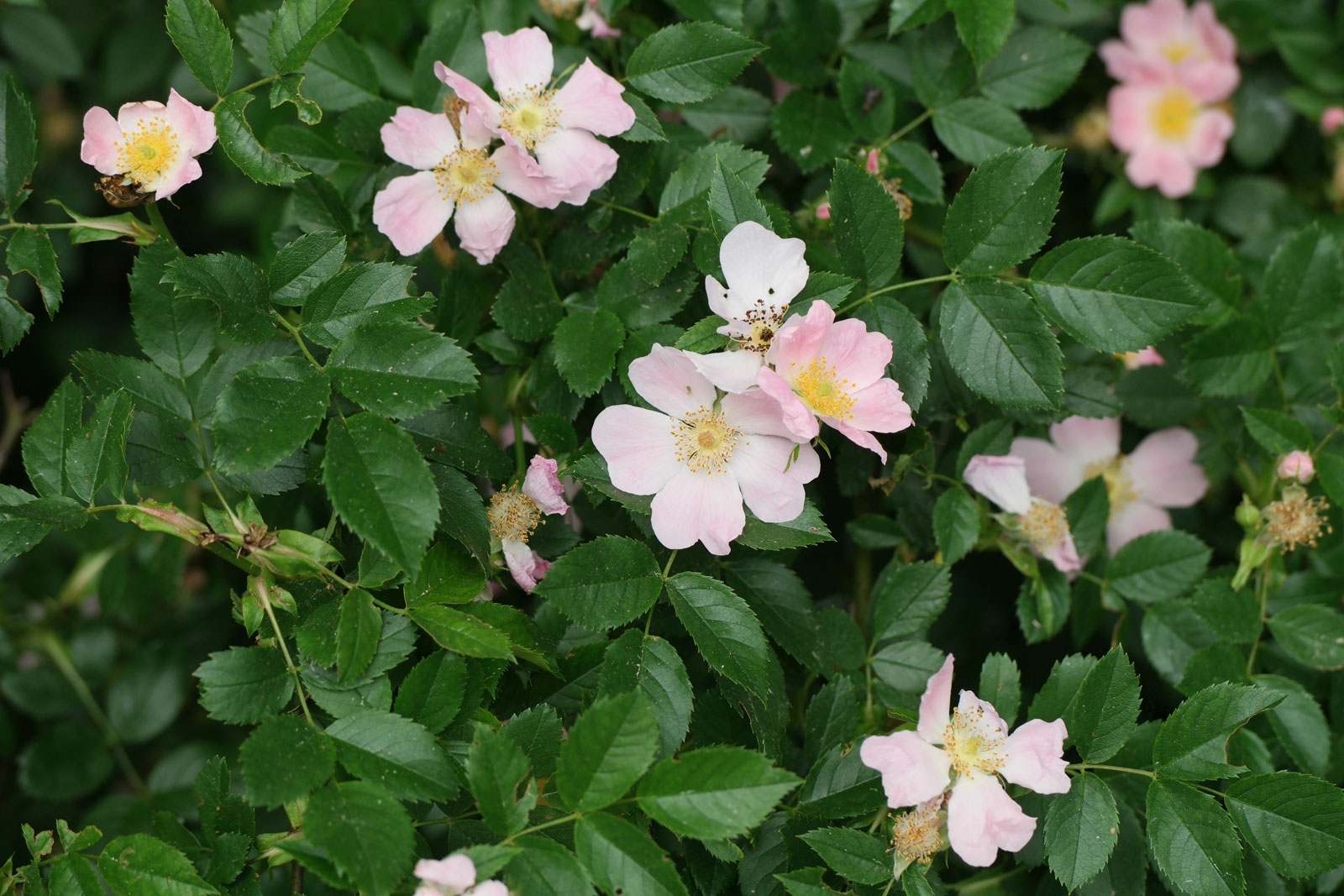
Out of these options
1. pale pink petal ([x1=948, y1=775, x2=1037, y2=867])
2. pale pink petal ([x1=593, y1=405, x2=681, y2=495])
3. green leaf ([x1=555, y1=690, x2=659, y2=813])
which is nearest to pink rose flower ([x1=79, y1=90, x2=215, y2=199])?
pale pink petal ([x1=593, y1=405, x2=681, y2=495])

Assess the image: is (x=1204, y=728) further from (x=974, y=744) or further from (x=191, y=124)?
(x=191, y=124)

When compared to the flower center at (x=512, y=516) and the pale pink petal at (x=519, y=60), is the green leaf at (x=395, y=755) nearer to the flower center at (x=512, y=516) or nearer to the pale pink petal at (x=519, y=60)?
the flower center at (x=512, y=516)

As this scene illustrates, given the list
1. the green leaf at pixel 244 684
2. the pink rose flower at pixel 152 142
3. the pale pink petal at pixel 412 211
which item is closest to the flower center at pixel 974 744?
the green leaf at pixel 244 684

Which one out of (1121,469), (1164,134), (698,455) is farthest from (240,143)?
(1164,134)

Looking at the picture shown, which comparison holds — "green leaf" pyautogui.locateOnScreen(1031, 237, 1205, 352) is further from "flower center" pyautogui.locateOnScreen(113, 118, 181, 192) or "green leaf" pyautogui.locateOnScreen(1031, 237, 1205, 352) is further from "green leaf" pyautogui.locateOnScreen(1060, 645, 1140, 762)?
"flower center" pyautogui.locateOnScreen(113, 118, 181, 192)

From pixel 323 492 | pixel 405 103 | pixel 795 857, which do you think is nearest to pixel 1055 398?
pixel 795 857
